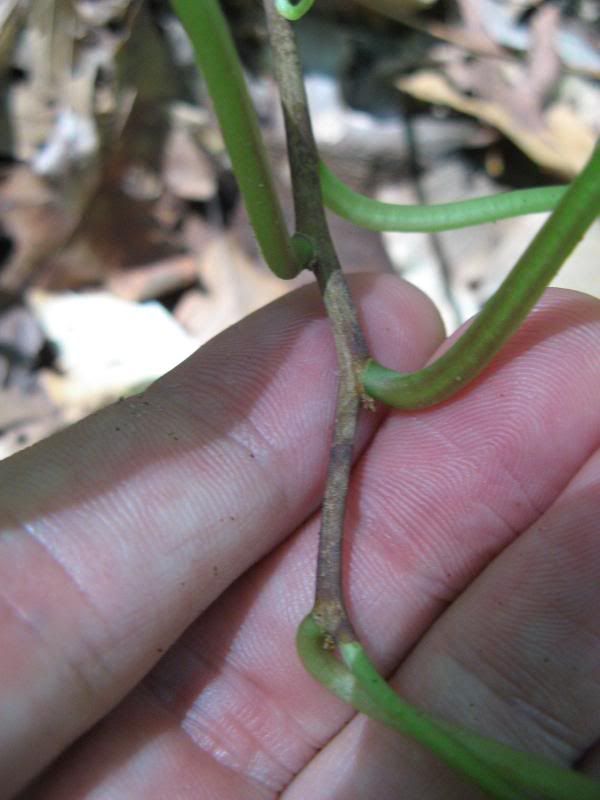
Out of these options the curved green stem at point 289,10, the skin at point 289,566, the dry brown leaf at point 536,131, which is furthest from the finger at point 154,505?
the dry brown leaf at point 536,131

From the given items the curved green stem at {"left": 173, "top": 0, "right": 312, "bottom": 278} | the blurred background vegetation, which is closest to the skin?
the curved green stem at {"left": 173, "top": 0, "right": 312, "bottom": 278}

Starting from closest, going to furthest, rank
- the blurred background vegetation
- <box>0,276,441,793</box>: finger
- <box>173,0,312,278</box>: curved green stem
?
<box>173,0,312,278</box>: curved green stem
<box>0,276,441,793</box>: finger
the blurred background vegetation

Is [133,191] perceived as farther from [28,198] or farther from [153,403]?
[153,403]

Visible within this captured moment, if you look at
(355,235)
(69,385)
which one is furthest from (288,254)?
(69,385)

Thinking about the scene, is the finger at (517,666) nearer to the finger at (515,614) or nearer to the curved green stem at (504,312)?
the finger at (515,614)

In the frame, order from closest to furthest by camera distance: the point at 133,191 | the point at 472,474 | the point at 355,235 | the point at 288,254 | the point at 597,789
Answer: the point at 597,789 → the point at 288,254 → the point at 472,474 → the point at 355,235 → the point at 133,191

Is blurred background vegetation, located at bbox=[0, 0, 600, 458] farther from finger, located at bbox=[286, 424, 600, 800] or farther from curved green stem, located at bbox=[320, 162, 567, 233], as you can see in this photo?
finger, located at bbox=[286, 424, 600, 800]
